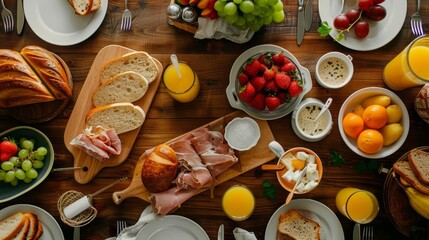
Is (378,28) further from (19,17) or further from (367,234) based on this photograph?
(19,17)

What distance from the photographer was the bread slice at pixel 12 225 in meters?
1.75

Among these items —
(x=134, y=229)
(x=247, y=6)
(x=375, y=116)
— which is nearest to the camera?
(x=247, y=6)

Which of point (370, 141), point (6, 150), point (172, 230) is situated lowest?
point (172, 230)

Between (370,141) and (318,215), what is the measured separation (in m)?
0.34

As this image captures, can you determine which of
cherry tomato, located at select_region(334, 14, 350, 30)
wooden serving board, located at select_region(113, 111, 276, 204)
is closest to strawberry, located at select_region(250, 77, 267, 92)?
wooden serving board, located at select_region(113, 111, 276, 204)

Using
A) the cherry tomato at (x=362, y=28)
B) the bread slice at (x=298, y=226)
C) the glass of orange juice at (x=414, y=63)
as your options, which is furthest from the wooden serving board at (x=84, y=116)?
the glass of orange juice at (x=414, y=63)

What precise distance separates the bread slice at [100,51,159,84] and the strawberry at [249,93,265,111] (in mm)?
409

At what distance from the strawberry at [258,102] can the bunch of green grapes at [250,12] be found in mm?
256

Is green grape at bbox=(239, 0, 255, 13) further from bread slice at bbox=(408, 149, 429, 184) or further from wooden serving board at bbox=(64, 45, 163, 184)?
bread slice at bbox=(408, 149, 429, 184)

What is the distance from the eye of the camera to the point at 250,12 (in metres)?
1.63

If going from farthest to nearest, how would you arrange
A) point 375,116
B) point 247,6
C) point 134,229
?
point 134,229
point 375,116
point 247,6

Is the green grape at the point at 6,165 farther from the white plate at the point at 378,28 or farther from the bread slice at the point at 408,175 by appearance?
the bread slice at the point at 408,175

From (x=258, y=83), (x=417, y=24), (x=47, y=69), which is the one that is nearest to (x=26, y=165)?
(x=47, y=69)

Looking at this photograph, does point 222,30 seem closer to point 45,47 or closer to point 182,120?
point 182,120
